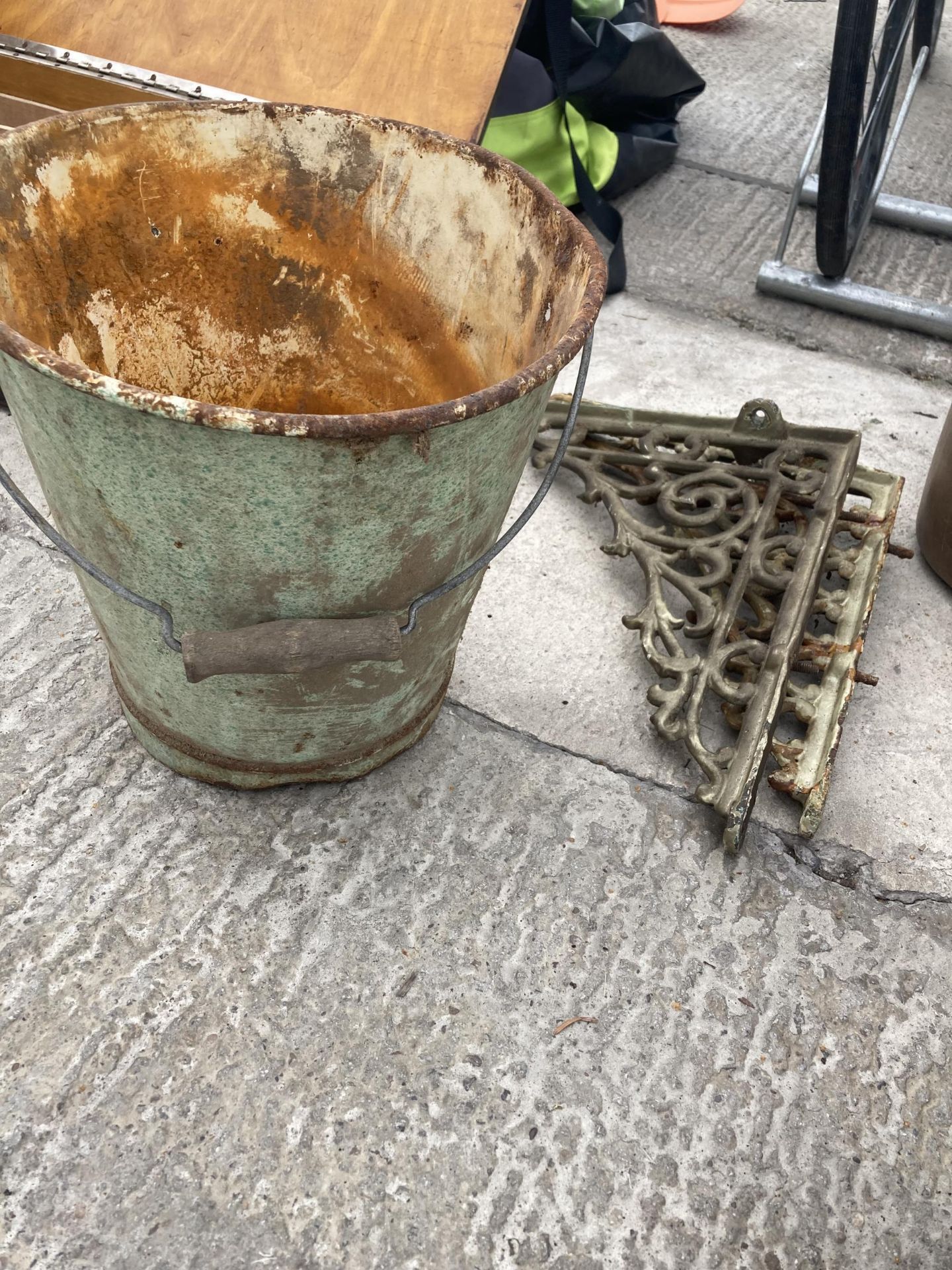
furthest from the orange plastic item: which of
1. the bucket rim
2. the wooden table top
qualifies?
the bucket rim

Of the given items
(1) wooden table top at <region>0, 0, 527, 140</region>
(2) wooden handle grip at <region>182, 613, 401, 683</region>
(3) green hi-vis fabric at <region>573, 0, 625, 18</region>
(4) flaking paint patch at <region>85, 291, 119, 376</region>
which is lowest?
(2) wooden handle grip at <region>182, 613, 401, 683</region>

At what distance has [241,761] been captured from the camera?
1528 millimetres

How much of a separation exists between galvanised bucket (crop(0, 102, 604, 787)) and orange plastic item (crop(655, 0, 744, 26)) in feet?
13.3

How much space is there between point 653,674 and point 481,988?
739mm

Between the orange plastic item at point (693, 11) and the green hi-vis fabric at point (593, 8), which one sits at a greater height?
the green hi-vis fabric at point (593, 8)

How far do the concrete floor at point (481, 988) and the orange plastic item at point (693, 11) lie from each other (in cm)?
408

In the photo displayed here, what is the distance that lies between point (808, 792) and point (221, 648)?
1001 millimetres

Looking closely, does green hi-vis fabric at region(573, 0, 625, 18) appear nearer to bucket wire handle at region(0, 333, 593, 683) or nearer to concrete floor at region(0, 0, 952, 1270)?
concrete floor at region(0, 0, 952, 1270)

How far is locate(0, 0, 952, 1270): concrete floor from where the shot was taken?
120 cm

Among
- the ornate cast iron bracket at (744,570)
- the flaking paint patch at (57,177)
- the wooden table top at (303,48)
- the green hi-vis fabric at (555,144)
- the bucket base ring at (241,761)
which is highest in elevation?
the flaking paint patch at (57,177)

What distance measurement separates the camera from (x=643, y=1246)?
1190mm

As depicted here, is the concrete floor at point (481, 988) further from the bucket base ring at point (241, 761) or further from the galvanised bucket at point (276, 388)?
the galvanised bucket at point (276, 388)

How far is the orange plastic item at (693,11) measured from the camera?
4793mm

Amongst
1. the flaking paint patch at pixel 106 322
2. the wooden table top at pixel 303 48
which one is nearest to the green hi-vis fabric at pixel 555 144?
the wooden table top at pixel 303 48
